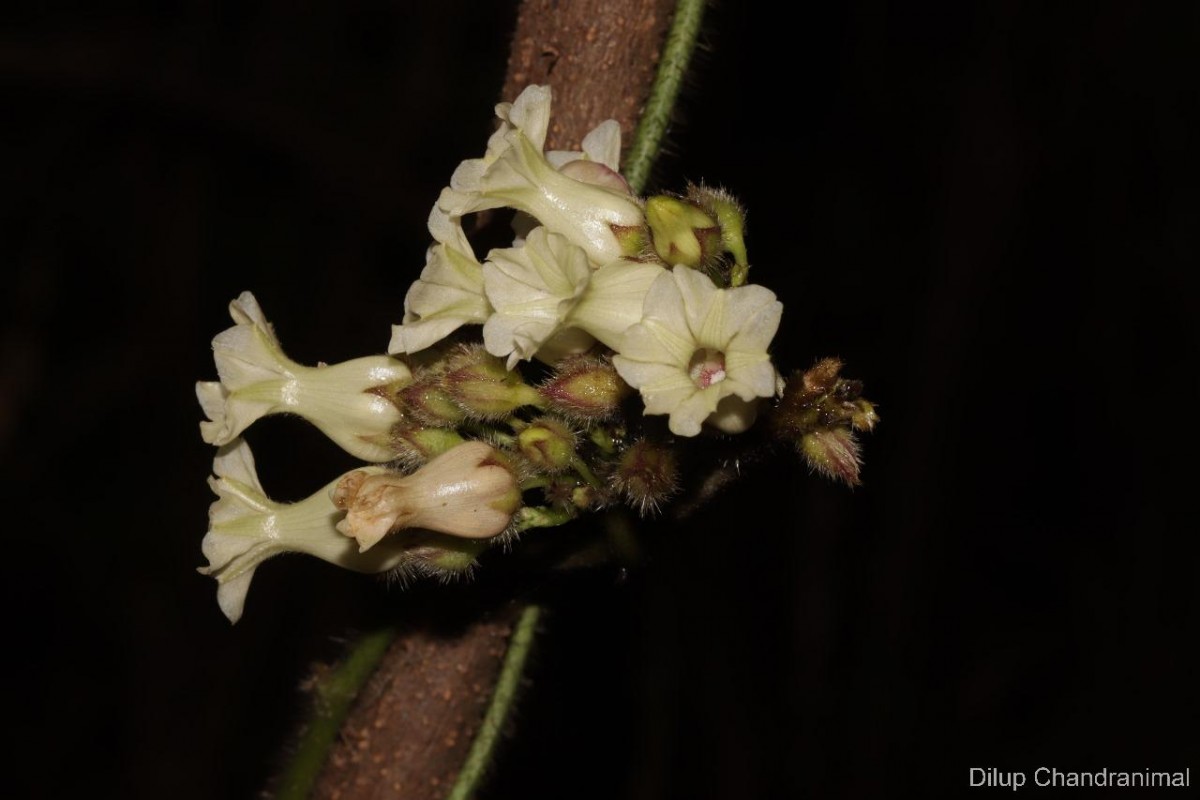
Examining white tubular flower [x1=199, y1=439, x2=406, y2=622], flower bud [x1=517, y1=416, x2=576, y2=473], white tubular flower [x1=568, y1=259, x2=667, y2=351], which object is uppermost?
white tubular flower [x1=568, y1=259, x2=667, y2=351]

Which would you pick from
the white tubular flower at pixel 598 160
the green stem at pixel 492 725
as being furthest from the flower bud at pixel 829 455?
the green stem at pixel 492 725

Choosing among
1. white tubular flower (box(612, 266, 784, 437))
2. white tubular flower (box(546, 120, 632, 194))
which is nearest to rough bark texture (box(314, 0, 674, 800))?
white tubular flower (box(546, 120, 632, 194))

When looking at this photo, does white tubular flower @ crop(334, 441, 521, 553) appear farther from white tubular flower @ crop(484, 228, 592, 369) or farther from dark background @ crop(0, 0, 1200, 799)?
dark background @ crop(0, 0, 1200, 799)

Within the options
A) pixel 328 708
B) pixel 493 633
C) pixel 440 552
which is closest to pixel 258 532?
pixel 440 552

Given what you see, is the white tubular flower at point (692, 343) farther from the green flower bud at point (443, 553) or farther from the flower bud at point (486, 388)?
the green flower bud at point (443, 553)

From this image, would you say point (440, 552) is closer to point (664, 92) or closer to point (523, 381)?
point (523, 381)

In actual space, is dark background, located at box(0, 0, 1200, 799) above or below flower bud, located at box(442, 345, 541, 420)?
below

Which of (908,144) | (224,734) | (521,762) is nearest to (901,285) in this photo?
(908,144)
